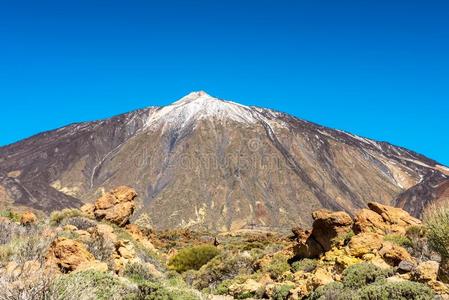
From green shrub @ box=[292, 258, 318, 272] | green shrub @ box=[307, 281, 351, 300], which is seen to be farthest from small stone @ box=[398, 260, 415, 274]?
green shrub @ box=[292, 258, 318, 272]

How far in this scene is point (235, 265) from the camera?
22.8 m

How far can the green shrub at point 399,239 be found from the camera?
671 inches

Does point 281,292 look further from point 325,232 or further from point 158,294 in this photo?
point 325,232

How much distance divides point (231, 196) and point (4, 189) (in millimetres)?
48597

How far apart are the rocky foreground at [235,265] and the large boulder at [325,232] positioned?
0.12 ft

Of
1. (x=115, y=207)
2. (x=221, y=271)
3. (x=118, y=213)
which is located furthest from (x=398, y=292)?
(x=115, y=207)

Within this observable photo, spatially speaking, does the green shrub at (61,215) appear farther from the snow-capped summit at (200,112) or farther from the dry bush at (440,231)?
the snow-capped summit at (200,112)

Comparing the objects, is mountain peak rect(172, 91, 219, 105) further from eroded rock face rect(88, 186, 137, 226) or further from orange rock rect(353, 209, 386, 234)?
orange rock rect(353, 209, 386, 234)

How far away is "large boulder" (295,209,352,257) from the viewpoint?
2052 centimetres

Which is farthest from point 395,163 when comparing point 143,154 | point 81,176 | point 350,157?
point 81,176

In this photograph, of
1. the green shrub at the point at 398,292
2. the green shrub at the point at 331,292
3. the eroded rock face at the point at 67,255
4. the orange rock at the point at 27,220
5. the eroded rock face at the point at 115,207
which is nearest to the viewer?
the green shrub at the point at 398,292

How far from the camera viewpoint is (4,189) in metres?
123

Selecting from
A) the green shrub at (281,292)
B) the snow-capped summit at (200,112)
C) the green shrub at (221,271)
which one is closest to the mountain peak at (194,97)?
the snow-capped summit at (200,112)

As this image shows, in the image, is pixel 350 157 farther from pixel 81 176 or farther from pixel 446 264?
pixel 446 264
